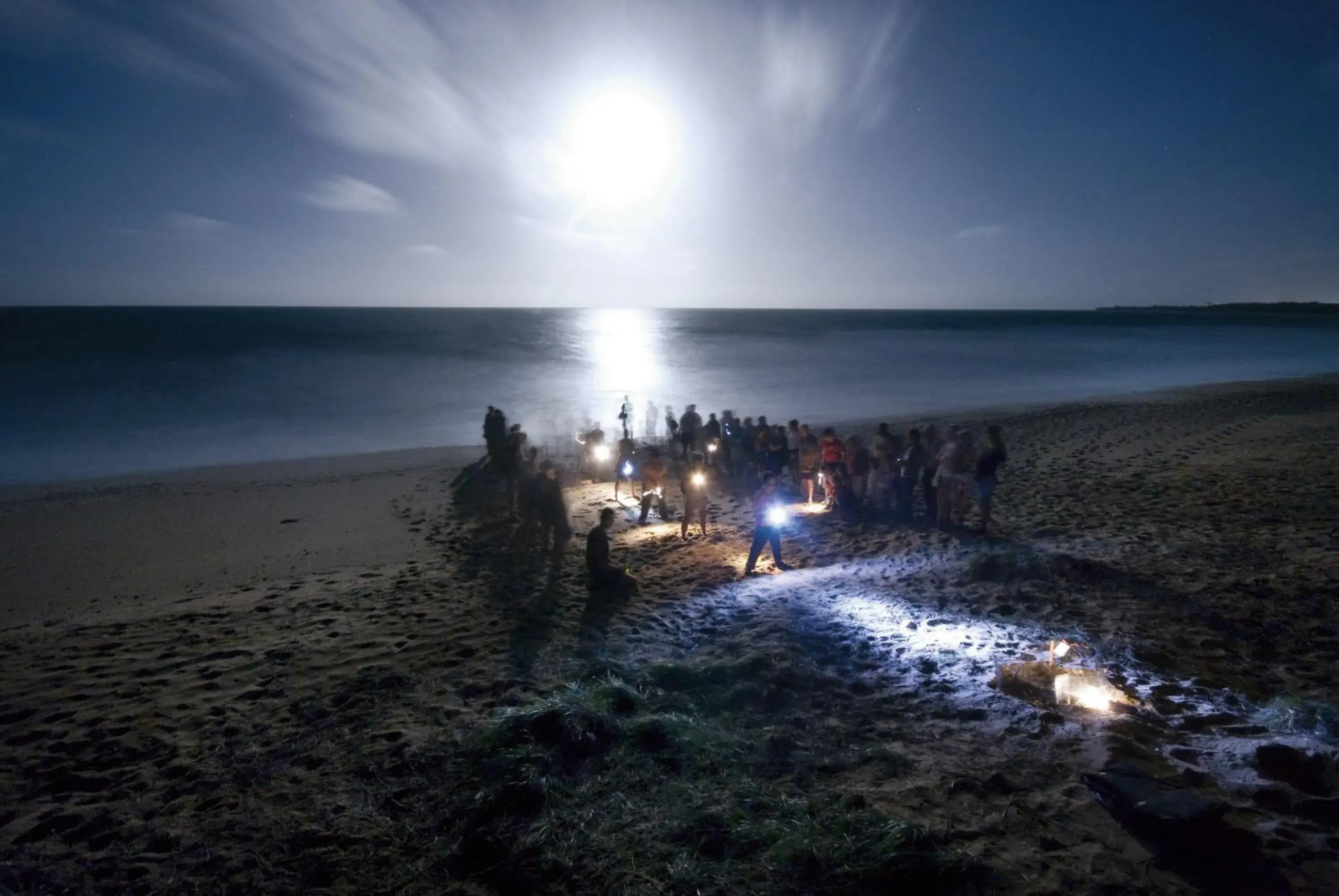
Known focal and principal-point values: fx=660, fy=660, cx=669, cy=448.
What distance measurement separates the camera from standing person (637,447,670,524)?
11758 mm

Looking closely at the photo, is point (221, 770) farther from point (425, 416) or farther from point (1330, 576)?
point (425, 416)

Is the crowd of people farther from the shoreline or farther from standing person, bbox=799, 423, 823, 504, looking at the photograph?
the shoreline

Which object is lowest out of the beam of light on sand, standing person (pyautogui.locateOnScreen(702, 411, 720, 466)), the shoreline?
the beam of light on sand

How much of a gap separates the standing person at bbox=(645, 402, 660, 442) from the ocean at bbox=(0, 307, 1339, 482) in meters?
0.50

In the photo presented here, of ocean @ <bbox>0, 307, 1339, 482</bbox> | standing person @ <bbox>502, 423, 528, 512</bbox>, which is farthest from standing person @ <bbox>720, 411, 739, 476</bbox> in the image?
ocean @ <bbox>0, 307, 1339, 482</bbox>

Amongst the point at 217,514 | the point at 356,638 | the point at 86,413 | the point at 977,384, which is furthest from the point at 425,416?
the point at 977,384

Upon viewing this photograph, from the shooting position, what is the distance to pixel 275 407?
1251 inches

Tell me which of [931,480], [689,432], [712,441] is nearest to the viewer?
[931,480]

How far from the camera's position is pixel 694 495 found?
10680 mm

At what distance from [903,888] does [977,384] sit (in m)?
41.3

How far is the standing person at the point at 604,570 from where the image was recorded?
823cm

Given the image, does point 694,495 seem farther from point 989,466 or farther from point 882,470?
point 989,466

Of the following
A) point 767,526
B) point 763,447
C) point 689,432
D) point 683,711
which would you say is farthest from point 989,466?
point 689,432

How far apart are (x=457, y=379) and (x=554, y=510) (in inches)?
1534
